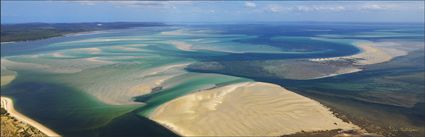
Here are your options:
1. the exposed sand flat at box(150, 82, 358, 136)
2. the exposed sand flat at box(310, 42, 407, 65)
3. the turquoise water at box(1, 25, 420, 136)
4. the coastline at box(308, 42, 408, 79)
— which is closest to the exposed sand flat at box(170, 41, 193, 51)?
the turquoise water at box(1, 25, 420, 136)

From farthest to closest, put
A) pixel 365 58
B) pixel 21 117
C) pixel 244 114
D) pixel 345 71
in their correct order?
pixel 365 58, pixel 345 71, pixel 21 117, pixel 244 114

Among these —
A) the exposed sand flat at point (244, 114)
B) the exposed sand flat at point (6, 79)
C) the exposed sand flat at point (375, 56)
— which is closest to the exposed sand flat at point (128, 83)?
the exposed sand flat at point (244, 114)

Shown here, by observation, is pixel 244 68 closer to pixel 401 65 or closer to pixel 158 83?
pixel 158 83

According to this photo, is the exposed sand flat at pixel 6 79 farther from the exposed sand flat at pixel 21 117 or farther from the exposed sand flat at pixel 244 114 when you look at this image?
the exposed sand flat at pixel 244 114

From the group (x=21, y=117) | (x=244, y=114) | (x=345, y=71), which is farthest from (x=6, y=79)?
(x=345, y=71)

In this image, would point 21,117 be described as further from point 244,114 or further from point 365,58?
point 365,58

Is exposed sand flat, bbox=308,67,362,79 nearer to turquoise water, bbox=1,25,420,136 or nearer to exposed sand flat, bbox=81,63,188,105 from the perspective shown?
turquoise water, bbox=1,25,420,136
